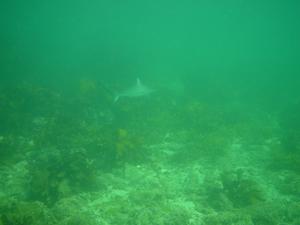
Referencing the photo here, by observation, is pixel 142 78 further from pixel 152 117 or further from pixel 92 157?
pixel 92 157

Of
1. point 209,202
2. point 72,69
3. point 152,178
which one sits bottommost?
point 209,202

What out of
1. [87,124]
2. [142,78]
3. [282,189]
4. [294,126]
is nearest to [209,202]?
[282,189]

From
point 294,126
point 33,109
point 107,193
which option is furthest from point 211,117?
point 33,109

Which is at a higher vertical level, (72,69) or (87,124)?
(72,69)

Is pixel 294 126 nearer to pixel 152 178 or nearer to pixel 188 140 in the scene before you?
pixel 188 140

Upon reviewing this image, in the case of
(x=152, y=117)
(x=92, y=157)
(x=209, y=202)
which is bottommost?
(x=209, y=202)

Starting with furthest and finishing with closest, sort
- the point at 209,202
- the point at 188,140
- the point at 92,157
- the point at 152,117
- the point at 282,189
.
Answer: the point at 152,117, the point at 188,140, the point at 92,157, the point at 282,189, the point at 209,202

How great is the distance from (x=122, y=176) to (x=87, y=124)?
5.67 meters

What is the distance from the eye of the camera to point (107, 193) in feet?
29.9

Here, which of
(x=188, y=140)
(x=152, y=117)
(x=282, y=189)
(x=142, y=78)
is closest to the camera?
(x=282, y=189)

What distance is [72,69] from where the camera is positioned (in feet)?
99.4

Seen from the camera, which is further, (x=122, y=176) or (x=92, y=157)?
(x=92, y=157)

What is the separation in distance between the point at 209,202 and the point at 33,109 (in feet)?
41.3

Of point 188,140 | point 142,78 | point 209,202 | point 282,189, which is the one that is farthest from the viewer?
point 142,78
